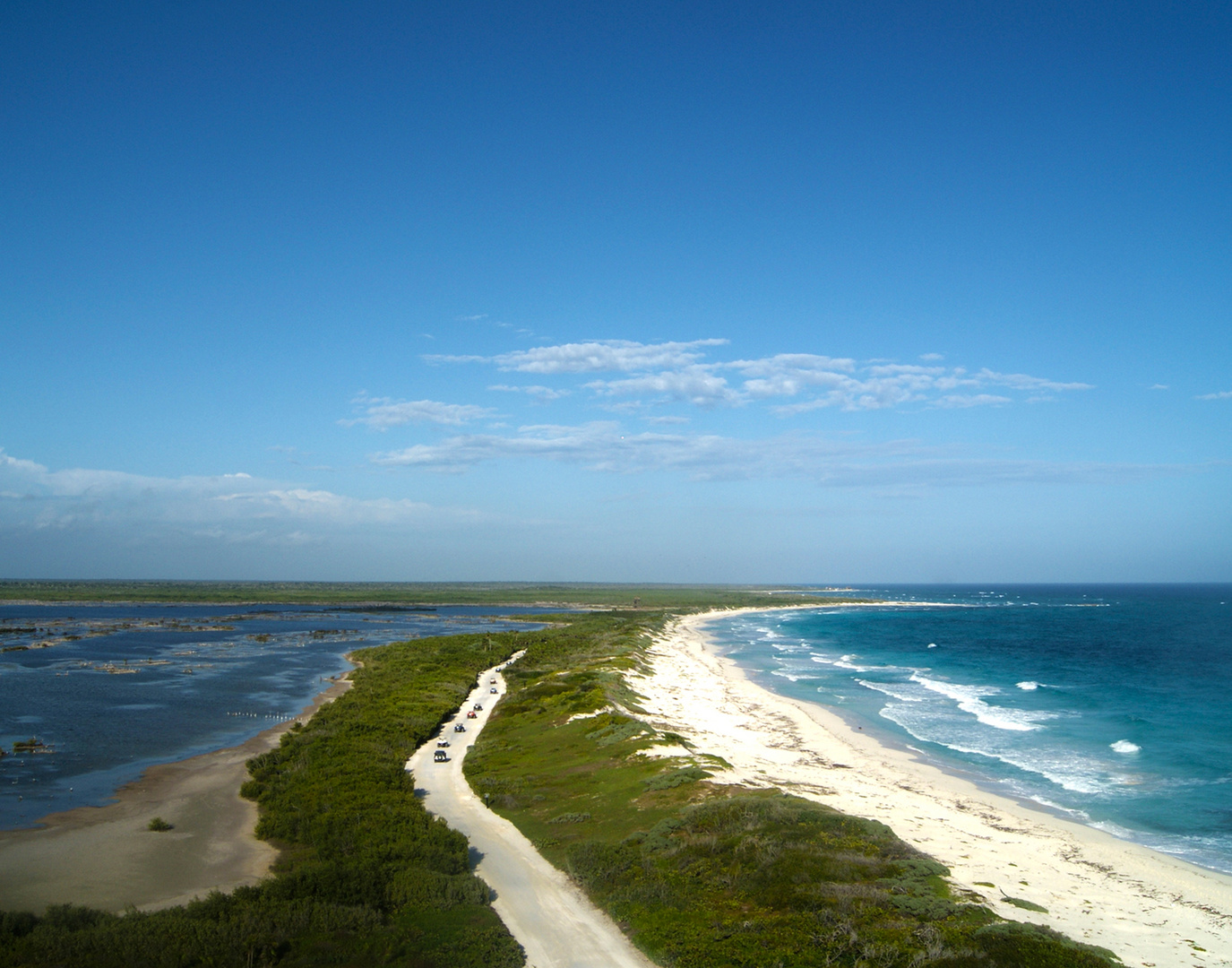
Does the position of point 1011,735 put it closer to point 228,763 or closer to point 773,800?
point 773,800

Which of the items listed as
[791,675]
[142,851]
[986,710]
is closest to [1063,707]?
[986,710]

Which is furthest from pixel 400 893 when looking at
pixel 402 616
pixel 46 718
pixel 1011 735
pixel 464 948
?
pixel 402 616

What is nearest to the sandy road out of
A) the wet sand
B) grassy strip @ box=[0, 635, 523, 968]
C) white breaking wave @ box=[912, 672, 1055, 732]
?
grassy strip @ box=[0, 635, 523, 968]

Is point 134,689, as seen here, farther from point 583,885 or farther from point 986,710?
point 986,710

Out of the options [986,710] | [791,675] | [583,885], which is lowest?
[791,675]

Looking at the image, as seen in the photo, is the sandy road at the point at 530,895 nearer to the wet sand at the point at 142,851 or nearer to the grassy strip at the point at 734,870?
the grassy strip at the point at 734,870

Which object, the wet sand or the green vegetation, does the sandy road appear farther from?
the wet sand
